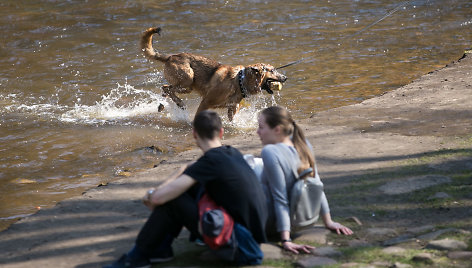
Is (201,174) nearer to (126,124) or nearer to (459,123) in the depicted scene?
(459,123)

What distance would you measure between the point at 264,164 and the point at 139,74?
939 cm

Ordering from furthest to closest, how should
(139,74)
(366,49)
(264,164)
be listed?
1. (366,49)
2. (139,74)
3. (264,164)

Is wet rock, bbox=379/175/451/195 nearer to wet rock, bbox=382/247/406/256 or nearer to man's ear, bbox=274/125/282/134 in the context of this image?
wet rock, bbox=382/247/406/256

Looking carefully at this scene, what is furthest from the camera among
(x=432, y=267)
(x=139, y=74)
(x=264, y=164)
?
(x=139, y=74)

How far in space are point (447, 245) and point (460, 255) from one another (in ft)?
0.61

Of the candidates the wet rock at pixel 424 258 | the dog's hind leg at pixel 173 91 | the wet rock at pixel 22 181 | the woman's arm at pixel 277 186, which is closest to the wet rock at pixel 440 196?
the wet rock at pixel 424 258

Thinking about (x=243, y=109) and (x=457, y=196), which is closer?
(x=457, y=196)

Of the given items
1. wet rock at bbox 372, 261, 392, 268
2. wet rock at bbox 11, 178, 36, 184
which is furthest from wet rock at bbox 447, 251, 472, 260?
wet rock at bbox 11, 178, 36, 184

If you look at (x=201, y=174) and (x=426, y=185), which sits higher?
(x=201, y=174)

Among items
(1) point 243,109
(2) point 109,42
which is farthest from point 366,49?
(2) point 109,42

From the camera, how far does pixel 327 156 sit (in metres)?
7.50

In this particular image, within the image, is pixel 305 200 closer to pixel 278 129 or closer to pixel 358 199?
pixel 278 129

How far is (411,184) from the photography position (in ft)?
20.0

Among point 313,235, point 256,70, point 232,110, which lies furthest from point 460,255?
point 232,110
